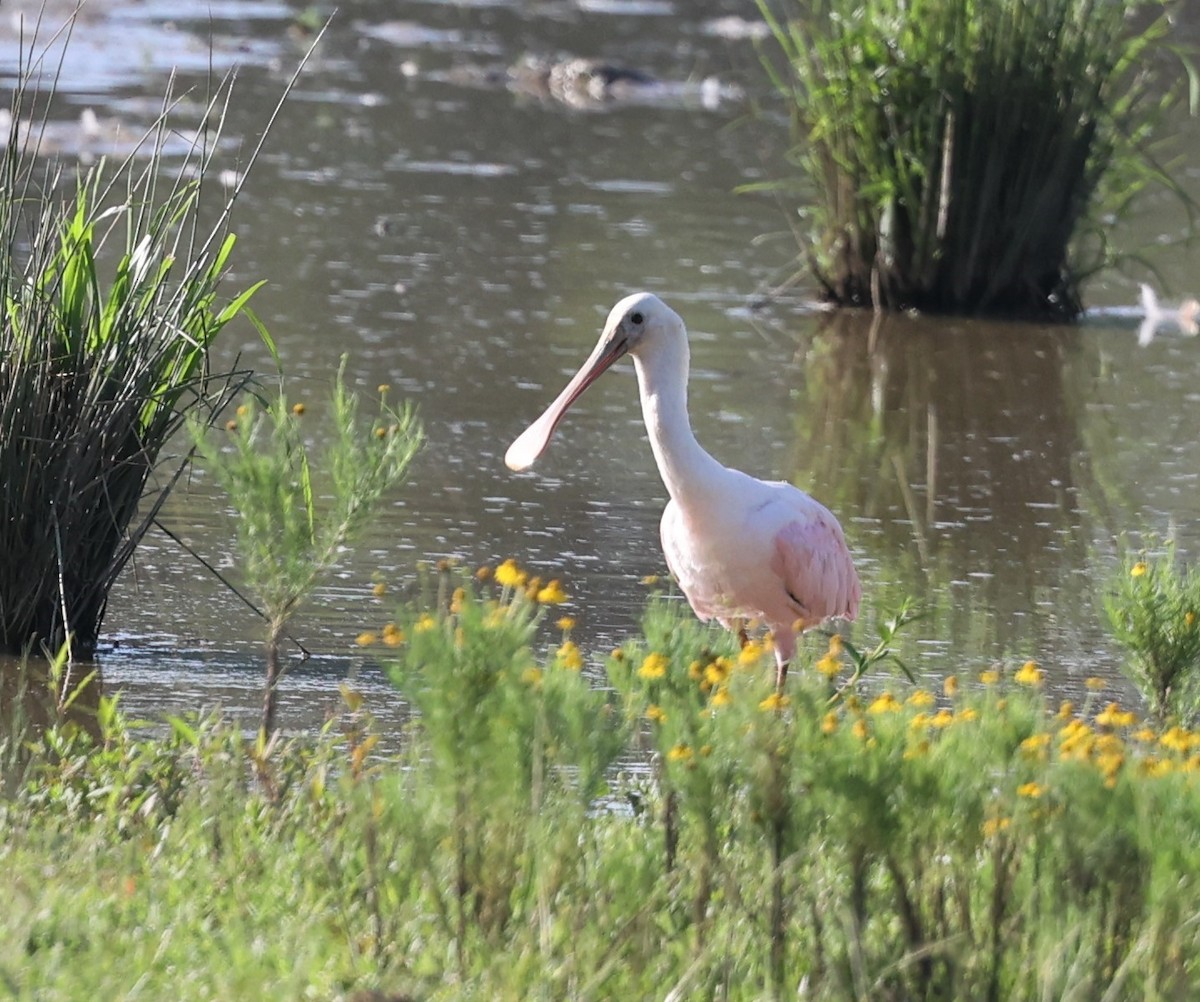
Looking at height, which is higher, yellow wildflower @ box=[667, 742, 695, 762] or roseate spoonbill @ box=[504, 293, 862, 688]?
yellow wildflower @ box=[667, 742, 695, 762]

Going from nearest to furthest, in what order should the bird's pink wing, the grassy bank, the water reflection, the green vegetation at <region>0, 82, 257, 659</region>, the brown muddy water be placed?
the grassy bank → the green vegetation at <region>0, 82, 257, 659</region> → the bird's pink wing → the brown muddy water → the water reflection

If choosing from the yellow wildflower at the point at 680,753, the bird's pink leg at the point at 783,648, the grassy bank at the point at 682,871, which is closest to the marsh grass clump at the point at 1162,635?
the bird's pink leg at the point at 783,648

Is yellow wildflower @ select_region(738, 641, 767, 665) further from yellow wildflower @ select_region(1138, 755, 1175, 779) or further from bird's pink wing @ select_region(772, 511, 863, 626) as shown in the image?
bird's pink wing @ select_region(772, 511, 863, 626)

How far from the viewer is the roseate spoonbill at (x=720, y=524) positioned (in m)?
5.39

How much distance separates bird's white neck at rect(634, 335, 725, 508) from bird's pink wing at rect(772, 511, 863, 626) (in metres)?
0.24

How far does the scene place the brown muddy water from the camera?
244 inches

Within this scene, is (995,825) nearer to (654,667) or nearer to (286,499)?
(654,667)

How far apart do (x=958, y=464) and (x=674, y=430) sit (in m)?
3.10

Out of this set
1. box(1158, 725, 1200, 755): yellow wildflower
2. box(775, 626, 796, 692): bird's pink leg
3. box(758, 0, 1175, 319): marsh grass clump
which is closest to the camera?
box(1158, 725, 1200, 755): yellow wildflower

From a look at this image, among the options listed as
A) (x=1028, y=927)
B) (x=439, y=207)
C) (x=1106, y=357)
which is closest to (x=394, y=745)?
Result: (x=1028, y=927)

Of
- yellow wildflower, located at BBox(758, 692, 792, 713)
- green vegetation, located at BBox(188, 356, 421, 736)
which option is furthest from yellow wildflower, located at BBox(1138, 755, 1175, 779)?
green vegetation, located at BBox(188, 356, 421, 736)

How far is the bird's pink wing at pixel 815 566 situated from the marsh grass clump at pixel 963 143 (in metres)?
4.96

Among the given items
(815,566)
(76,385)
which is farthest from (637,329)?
(76,385)

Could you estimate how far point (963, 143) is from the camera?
10.4 metres
